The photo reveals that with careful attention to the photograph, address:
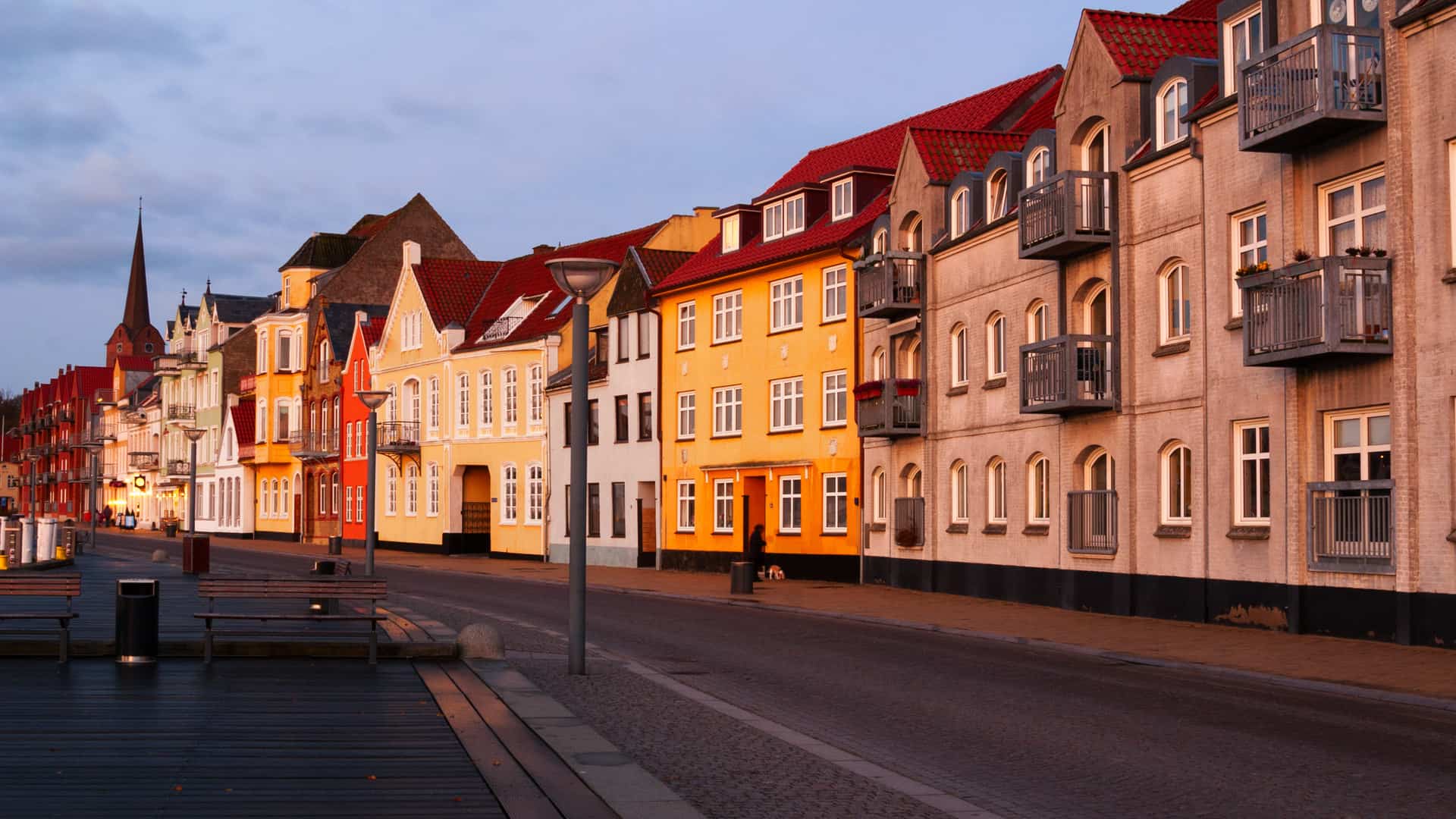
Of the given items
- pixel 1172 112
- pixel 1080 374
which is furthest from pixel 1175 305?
pixel 1172 112

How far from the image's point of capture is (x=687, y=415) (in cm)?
4856

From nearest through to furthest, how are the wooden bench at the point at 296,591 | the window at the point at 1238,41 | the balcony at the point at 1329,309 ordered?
the wooden bench at the point at 296,591
the balcony at the point at 1329,309
the window at the point at 1238,41

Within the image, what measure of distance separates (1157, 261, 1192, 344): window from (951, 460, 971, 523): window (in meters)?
8.16

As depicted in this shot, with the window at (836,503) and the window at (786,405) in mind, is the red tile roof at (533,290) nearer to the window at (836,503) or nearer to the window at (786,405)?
the window at (786,405)

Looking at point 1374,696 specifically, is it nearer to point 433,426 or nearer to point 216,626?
point 216,626

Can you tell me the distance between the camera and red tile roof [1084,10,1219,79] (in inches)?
1119

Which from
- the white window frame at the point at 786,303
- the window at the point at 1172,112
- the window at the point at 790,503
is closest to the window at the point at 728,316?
the white window frame at the point at 786,303

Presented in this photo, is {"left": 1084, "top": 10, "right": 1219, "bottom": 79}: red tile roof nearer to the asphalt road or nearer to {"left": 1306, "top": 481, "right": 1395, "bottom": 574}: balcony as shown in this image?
{"left": 1306, "top": 481, "right": 1395, "bottom": 574}: balcony

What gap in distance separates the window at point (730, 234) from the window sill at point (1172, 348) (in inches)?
845

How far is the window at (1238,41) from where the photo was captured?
24922mm

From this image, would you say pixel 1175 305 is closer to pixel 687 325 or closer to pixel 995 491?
pixel 995 491

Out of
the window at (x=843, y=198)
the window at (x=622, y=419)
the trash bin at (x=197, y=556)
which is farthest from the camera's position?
the window at (x=622, y=419)

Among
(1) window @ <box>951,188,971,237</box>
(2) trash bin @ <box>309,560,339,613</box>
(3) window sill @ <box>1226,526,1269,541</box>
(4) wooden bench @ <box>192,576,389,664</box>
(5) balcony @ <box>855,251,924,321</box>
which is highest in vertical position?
(1) window @ <box>951,188,971,237</box>

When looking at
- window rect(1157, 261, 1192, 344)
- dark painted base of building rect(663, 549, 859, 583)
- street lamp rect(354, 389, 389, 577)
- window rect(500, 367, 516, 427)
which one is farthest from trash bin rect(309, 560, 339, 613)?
window rect(500, 367, 516, 427)
